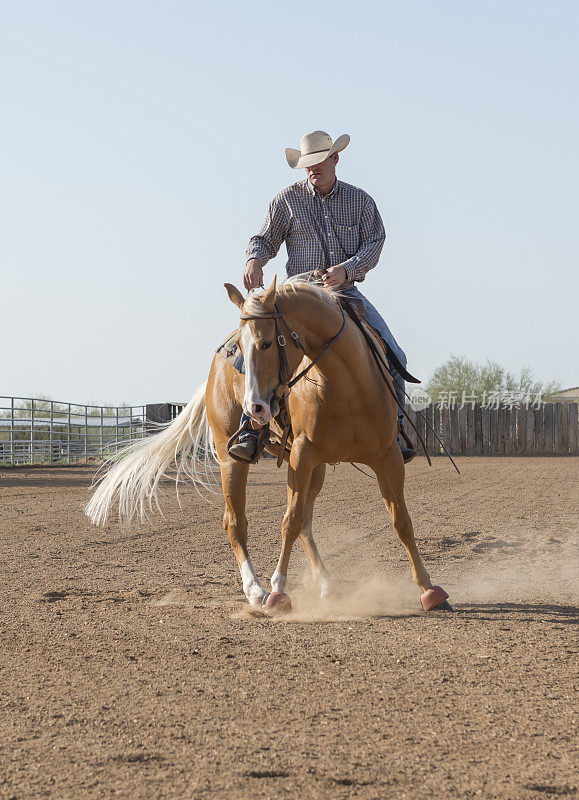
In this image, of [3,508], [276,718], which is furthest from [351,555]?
[3,508]

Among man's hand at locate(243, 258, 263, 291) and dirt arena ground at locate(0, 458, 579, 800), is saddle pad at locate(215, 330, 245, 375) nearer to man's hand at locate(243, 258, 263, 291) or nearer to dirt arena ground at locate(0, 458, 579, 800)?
man's hand at locate(243, 258, 263, 291)

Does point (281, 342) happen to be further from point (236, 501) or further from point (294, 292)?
point (236, 501)

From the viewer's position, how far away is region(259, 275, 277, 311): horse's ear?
4.82 meters

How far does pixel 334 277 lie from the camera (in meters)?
5.64

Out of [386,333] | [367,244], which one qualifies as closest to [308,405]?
[386,333]

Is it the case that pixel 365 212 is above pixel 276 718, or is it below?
above

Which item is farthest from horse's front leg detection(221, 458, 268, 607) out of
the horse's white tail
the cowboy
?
the cowboy

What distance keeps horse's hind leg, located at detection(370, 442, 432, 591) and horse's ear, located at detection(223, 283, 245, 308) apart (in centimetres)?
136

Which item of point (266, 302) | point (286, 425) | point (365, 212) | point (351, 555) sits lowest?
point (351, 555)

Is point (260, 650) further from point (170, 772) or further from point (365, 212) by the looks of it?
point (365, 212)

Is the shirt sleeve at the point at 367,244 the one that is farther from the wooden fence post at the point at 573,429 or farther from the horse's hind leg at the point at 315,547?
the wooden fence post at the point at 573,429

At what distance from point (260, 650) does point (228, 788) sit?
1.83m

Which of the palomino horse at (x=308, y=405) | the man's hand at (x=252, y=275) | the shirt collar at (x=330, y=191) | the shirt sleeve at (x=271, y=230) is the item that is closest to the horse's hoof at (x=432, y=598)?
the palomino horse at (x=308, y=405)

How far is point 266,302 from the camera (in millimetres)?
4848
